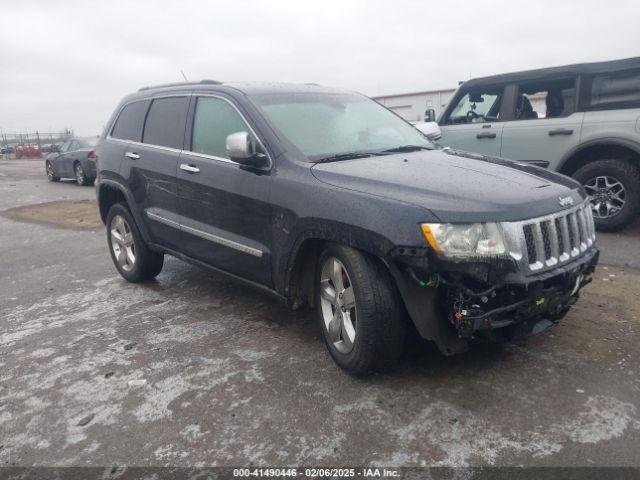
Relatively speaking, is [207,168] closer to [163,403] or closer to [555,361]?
[163,403]

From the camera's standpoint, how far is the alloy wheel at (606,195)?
6.25 meters

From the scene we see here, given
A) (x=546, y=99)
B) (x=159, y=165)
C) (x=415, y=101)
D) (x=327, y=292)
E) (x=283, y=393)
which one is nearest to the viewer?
(x=283, y=393)

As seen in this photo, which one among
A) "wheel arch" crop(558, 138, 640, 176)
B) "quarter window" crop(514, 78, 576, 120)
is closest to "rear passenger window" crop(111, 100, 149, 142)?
"quarter window" crop(514, 78, 576, 120)

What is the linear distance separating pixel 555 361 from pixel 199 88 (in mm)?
3313

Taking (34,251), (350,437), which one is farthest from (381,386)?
(34,251)

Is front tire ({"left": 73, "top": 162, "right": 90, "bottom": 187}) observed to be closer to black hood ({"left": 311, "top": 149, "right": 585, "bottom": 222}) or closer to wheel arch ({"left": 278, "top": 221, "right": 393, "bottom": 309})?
wheel arch ({"left": 278, "top": 221, "right": 393, "bottom": 309})

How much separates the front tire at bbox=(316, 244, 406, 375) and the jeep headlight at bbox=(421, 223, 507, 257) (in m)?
0.39

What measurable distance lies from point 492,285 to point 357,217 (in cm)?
78

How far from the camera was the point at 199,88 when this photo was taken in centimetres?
436

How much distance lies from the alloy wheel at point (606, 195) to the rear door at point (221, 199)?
4.53 meters

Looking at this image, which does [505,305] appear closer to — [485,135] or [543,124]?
[543,124]

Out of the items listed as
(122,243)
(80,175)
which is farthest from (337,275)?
(80,175)

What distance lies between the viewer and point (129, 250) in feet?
17.5

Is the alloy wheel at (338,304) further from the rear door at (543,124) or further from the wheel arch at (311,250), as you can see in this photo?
the rear door at (543,124)
